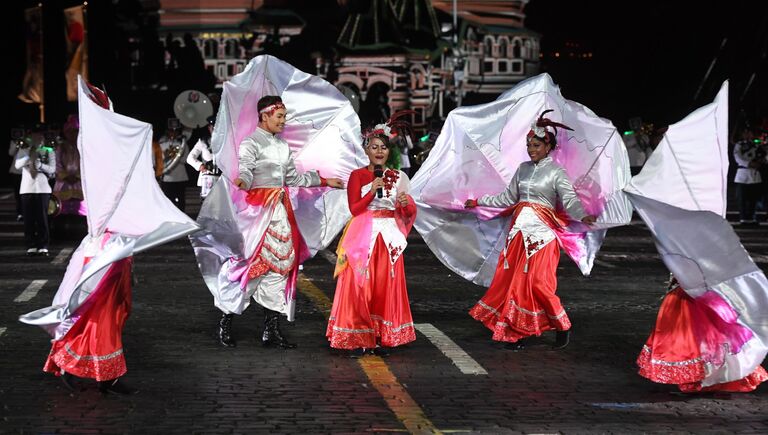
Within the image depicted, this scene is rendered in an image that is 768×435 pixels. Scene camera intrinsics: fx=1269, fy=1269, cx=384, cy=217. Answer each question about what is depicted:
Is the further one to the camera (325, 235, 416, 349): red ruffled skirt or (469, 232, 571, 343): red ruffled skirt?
(469, 232, 571, 343): red ruffled skirt

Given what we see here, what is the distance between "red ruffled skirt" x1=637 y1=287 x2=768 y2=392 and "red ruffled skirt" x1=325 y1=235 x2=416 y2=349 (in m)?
1.99

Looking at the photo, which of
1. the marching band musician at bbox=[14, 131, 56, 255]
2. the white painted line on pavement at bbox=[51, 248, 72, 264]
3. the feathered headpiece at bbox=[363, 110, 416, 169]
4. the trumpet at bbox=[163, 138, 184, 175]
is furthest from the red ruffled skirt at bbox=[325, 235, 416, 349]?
the trumpet at bbox=[163, 138, 184, 175]

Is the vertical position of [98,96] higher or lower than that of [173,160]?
higher

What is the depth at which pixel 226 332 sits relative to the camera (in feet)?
31.8

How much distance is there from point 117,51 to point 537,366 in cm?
4129

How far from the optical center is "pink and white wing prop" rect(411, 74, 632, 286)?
10.4 m

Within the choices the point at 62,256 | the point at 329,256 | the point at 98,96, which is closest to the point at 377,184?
the point at 98,96

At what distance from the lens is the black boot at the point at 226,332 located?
9.66 metres

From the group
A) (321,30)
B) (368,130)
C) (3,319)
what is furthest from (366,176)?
(321,30)

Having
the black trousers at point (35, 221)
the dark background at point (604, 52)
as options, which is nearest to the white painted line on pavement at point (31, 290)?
the black trousers at point (35, 221)

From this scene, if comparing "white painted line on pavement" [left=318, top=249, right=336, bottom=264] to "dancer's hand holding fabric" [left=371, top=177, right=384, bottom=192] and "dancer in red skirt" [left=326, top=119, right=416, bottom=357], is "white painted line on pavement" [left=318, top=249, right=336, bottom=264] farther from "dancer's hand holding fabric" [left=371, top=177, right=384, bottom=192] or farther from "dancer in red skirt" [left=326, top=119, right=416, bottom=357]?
"dancer's hand holding fabric" [left=371, top=177, right=384, bottom=192]

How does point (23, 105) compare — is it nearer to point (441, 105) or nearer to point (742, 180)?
point (742, 180)

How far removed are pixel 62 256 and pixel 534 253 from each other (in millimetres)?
8858

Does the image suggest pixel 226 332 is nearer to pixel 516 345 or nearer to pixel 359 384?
pixel 359 384
